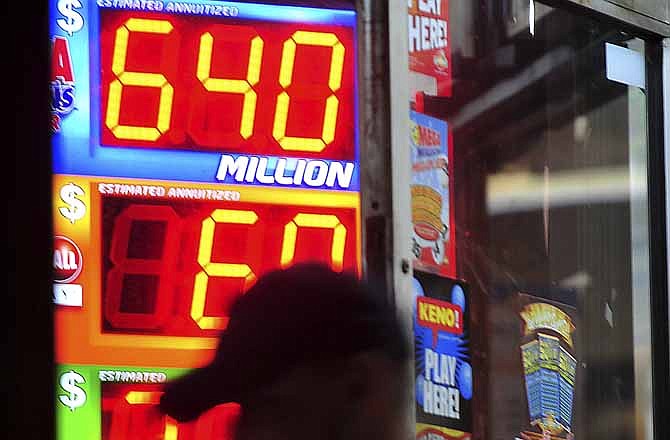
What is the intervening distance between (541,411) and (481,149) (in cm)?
94

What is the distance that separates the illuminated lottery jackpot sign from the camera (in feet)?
9.45

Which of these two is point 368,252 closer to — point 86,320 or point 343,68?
point 343,68

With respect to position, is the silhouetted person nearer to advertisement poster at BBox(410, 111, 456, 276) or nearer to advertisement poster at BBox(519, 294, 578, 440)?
advertisement poster at BBox(410, 111, 456, 276)

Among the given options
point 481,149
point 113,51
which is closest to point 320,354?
point 113,51

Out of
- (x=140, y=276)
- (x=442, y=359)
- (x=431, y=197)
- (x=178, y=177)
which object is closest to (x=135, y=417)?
(x=140, y=276)

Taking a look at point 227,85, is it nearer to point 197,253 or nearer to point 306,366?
point 197,253

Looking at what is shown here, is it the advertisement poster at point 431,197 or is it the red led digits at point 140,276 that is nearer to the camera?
the red led digits at point 140,276

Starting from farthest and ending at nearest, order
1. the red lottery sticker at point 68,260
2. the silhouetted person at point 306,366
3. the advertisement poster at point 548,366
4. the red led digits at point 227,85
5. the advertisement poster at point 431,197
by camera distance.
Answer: the advertisement poster at point 548,366 < the advertisement poster at point 431,197 < the red led digits at point 227,85 < the red lottery sticker at point 68,260 < the silhouetted person at point 306,366

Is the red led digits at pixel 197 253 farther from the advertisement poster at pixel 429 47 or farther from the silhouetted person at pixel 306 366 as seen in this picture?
the silhouetted person at pixel 306 366

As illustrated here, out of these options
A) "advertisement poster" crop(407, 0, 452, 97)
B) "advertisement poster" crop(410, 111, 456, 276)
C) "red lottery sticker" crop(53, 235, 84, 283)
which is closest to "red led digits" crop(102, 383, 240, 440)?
"red lottery sticker" crop(53, 235, 84, 283)

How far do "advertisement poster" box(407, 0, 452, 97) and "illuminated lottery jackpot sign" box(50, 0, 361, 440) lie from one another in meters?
0.33

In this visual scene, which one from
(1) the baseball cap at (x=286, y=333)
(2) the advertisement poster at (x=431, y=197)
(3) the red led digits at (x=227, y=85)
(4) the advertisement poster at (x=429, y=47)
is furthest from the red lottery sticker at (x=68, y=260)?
(4) the advertisement poster at (x=429, y=47)

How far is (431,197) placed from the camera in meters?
3.53

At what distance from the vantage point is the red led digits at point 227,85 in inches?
117
